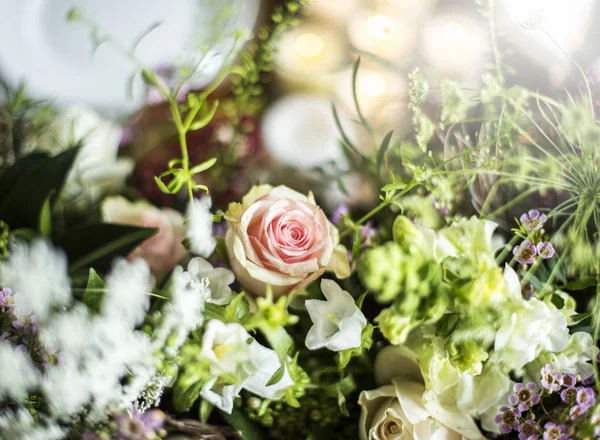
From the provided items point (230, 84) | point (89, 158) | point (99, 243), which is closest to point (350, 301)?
point (99, 243)

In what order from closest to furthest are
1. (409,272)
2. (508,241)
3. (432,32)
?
(409,272)
(508,241)
(432,32)

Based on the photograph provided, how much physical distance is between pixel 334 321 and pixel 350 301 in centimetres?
2

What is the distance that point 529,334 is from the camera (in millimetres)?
345

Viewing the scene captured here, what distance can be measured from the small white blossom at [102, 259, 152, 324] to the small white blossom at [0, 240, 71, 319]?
0.03 metres

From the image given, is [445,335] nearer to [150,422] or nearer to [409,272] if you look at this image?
[409,272]

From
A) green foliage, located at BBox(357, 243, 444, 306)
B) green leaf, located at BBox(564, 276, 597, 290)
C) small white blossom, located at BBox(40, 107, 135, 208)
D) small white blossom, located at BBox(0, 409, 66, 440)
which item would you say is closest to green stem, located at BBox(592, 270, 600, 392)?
green leaf, located at BBox(564, 276, 597, 290)

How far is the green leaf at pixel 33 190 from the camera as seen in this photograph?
1.59ft

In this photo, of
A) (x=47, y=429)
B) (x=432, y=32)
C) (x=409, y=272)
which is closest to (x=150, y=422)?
(x=47, y=429)

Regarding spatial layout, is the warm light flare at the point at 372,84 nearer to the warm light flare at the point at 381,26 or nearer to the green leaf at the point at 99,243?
the warm light flare at the point at 381,26

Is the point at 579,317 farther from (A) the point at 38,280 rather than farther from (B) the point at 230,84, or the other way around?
(B) the point at 230,84

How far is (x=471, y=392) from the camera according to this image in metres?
0.39

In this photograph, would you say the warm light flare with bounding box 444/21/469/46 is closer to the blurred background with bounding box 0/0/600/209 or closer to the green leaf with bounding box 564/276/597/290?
the blurred background with bounding box 0/0/600/209

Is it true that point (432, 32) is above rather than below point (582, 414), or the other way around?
above

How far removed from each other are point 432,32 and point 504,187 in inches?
6.9
